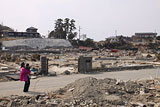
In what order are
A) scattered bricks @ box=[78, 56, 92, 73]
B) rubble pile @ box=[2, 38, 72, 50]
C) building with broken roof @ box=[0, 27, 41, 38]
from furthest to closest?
building with broken roof @ box=[0, 27, 41, 38] < rubble pile @ box=[2, 38, 72, 50] < scattered bricks @ box=[78, 56, 92, 73]

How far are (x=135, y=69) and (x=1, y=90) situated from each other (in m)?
13.1

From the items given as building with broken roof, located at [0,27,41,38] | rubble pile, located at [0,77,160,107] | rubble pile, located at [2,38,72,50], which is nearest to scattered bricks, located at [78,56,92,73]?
rubble pile, located at [0,77,160,107]

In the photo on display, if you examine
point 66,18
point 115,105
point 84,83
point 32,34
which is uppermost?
point 66,18

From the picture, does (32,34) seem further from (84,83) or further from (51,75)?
(84,83)

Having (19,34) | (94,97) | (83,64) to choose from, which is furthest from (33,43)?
(94,97)

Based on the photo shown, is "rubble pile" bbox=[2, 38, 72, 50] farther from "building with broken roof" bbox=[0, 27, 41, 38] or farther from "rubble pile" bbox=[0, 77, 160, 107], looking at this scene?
"rubble pile" bbox=[0, 77, 160, 107]

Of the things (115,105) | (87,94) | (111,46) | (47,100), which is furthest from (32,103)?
(111,46)

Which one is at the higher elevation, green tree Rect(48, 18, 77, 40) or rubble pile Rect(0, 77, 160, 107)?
green tree Rect(48, 18, 77, 40)

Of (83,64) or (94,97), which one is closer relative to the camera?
(94,97)

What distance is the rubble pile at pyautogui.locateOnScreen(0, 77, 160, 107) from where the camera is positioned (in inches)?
320

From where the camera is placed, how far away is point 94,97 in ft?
28.7

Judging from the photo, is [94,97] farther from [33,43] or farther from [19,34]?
[19,34]

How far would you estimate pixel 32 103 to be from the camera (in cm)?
809

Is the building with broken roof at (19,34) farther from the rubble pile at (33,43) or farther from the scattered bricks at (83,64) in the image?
the scattered bricks at (83,64)
